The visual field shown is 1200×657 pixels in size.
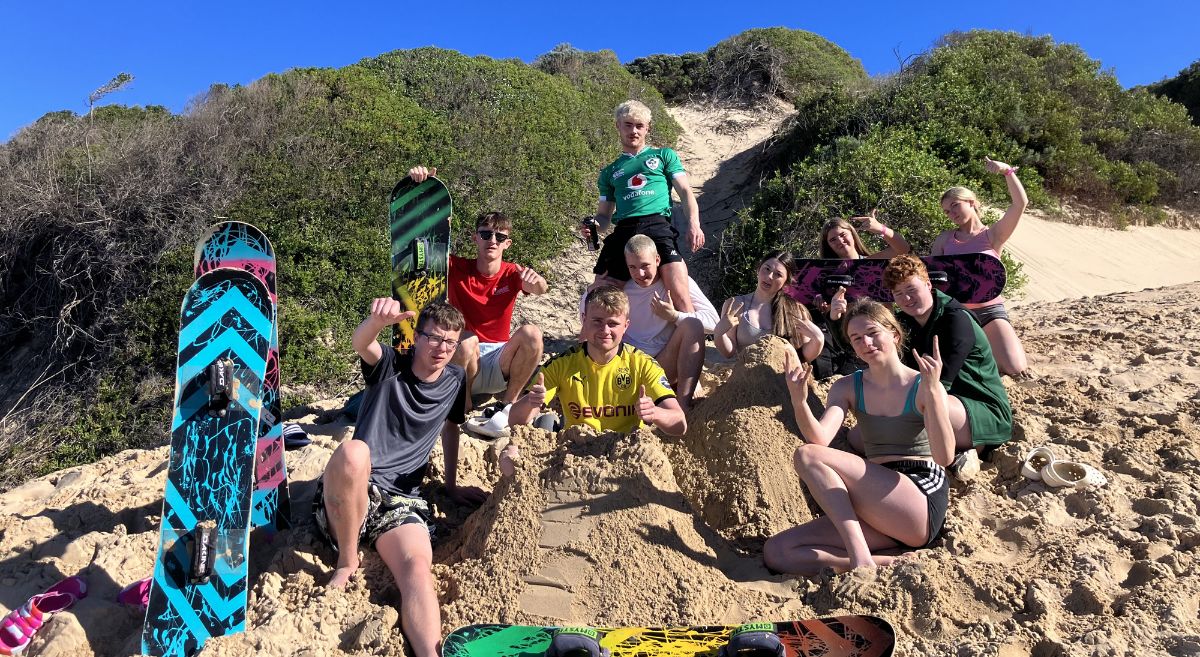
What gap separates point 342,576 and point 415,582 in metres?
0.35

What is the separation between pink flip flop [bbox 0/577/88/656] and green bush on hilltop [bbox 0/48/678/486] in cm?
377

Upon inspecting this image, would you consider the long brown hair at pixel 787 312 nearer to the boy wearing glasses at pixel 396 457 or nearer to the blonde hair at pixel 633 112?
the blonde hair at pixel 633 112

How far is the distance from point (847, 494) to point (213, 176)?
859 cm

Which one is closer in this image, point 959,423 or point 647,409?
point 647,409

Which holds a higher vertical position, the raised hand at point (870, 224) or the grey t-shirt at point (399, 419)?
the raised hand at point (870, 224)

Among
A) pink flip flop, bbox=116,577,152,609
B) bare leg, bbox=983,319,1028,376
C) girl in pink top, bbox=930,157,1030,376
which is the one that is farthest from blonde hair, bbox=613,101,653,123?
pink flip flop, bbox=116,577,152,609

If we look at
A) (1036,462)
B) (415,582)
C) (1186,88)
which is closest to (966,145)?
(1036,462)

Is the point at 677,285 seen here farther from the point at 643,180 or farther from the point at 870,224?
the point at 870,224

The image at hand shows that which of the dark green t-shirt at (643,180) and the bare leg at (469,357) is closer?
the bare leg at (469,357)

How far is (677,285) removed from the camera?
16.5ft

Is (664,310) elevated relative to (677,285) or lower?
lower

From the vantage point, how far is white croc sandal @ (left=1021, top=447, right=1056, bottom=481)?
3.66 meters

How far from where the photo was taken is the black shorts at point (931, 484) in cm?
318

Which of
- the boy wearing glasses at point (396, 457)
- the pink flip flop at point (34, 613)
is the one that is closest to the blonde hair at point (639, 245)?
the boy wearing glasses at point (396, 457)
